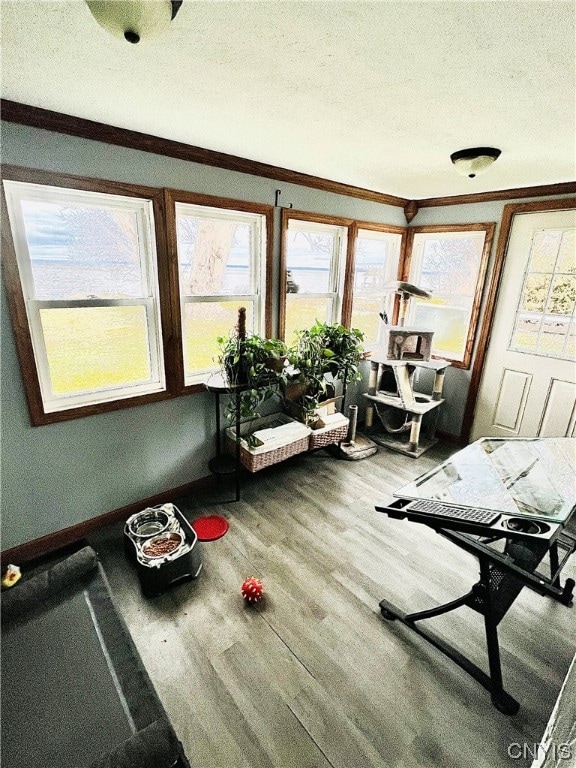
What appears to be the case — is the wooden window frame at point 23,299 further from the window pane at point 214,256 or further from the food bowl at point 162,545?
the food bowl at point 162,545

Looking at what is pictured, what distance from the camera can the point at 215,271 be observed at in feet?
8.73

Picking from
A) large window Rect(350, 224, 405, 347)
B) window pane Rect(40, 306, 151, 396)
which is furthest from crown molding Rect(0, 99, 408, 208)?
window pane Rect(40, 306, 151, 396)

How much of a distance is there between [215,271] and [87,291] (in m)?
0.89

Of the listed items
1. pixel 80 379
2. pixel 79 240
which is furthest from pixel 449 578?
pixel 79 240

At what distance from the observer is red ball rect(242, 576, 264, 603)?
6.15 feet

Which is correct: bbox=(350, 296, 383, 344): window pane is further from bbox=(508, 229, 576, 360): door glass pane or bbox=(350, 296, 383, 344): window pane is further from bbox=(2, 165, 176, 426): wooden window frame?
bbox=(2, 165, 176, 426): wooden window frame

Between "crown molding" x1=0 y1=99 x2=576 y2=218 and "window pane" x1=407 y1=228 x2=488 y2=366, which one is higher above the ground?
"crown molding" x1=0 y1=99 x2=576 y2=218

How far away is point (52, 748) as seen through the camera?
1000 millimetres

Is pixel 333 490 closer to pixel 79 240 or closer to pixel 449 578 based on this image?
pixel 449 578

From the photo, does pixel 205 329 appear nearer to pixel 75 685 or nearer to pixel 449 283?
pixel 75 685

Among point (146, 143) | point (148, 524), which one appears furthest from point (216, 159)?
point (148, 524)

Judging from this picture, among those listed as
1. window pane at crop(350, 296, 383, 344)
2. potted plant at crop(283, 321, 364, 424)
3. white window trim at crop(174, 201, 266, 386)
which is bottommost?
potted plant at crop(283, 321, 364, 424)

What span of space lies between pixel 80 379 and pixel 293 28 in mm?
2030

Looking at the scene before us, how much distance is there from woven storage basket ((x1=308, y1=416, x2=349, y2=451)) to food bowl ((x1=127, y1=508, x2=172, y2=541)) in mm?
1283
